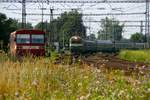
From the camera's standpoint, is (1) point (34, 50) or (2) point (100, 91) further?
(1) point (34, 50)

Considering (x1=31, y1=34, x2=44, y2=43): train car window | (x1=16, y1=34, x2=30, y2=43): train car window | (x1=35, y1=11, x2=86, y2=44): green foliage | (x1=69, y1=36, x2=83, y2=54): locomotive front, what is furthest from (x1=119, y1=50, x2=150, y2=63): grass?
(x1=35, y1=11, x2=86, y2=44): green foliage

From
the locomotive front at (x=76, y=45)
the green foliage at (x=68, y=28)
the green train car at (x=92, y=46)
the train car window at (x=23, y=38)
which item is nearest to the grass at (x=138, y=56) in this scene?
the train car window at (x=23, y=38)

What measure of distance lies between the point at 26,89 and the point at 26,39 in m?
31.9

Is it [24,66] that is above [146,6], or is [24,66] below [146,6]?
below

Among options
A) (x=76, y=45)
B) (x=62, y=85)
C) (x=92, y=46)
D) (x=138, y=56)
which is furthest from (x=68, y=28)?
(x=62, y=85)

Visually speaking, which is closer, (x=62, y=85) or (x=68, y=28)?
(x=62, y=85)

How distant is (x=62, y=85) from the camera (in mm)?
7805

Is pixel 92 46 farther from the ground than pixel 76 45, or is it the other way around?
pixel 76 45

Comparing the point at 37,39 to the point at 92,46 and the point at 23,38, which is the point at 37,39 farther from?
the point at 92,46

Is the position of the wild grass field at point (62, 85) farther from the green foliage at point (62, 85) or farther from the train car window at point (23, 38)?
the train car window at point (23, 38)

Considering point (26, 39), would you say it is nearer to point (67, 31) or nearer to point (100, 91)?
point (100, 91)

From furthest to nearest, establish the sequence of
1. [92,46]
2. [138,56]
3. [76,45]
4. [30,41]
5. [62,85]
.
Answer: [92,46] → [76,45] → [138,56] → [30,41] → [62,85]

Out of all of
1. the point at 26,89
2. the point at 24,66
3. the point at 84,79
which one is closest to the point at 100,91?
the point at 26,89

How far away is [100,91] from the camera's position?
6969 millimetres
